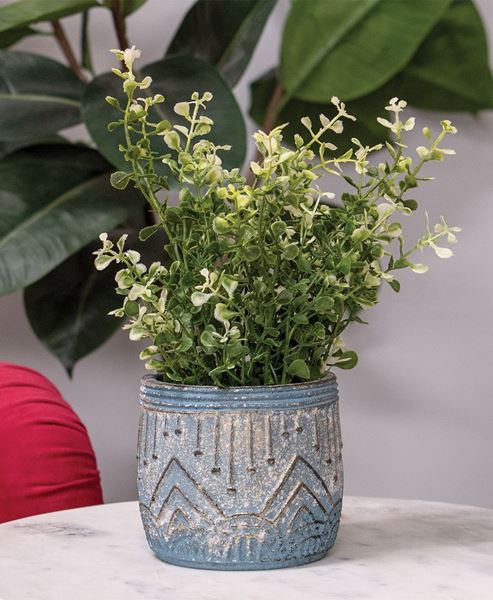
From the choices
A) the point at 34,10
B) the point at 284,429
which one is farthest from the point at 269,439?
the point at 34,10

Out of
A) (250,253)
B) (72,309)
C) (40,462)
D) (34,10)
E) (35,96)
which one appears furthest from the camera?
(72,309)

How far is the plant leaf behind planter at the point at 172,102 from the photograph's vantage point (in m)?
1.47

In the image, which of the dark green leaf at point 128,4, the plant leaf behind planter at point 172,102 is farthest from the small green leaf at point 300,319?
the dark green leaf at point 128,4

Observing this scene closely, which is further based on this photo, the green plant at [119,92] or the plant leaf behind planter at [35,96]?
the plant leaf behind planter at [35,96]

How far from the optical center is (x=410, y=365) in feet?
6.57

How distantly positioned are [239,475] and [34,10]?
3.55 feet

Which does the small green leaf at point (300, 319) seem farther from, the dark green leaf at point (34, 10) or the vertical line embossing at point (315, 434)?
the dark green leaf at point (34, 10)

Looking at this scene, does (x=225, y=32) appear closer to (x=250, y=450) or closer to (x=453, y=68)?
(x=453, y=68)

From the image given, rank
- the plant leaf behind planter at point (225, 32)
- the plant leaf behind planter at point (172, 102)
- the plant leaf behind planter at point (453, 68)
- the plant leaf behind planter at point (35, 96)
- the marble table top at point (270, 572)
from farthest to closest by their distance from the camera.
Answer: the plant leaf behind planter at point (453, 68) → the plant leaf behind planter at point (225, 32) → the plant leaf behind planter at point (35, 96) → the plant leaf behind planter at point (172, 102) → the marble table top at point (270, 572)

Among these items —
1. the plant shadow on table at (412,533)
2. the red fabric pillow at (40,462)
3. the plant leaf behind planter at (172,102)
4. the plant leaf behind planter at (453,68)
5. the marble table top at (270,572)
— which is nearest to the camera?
the marble table top at (270,572)

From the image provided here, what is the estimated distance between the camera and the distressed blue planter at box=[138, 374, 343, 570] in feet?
2.39

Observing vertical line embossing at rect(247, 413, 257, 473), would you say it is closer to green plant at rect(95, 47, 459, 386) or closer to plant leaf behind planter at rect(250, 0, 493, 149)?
green plant at rect(95, 47, 459, 386)

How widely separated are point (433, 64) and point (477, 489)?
0.88m

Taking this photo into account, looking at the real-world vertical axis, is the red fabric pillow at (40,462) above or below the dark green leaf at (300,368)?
below
